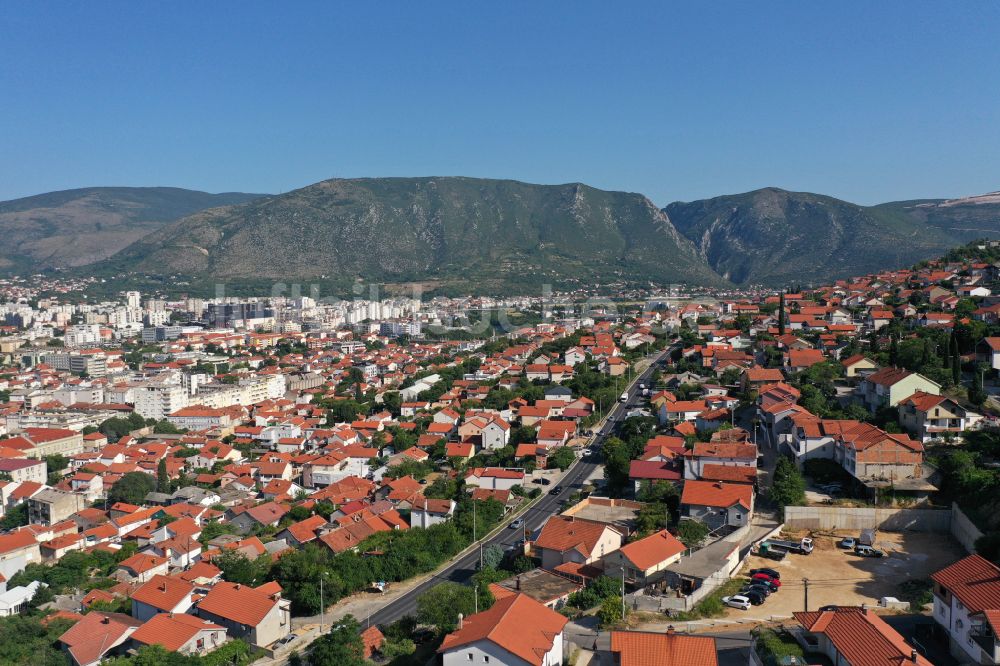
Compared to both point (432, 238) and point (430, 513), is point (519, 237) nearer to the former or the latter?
point (432, 238)

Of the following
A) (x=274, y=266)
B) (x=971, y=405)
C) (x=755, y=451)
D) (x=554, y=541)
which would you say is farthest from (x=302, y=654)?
(x=274, y=266)

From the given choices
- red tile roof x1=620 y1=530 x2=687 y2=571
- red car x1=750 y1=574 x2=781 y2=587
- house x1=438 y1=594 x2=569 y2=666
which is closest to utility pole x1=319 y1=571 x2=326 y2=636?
house x1=438 y1=594 x2=569 y2=666

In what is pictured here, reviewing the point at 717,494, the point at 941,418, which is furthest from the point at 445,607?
the point at 941,418

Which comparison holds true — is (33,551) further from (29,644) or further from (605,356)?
(605,356)

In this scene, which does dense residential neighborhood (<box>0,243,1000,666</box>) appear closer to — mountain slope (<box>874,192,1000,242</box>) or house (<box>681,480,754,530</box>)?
house (<box>681,480,754,530</box>)

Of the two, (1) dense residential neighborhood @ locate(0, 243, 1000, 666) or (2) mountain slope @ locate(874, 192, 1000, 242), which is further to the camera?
(2) mountain slope @ locate(874, 192, 1000, 242)

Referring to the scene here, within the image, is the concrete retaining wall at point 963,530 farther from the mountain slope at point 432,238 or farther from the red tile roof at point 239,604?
the mountain slope at point 432,238
